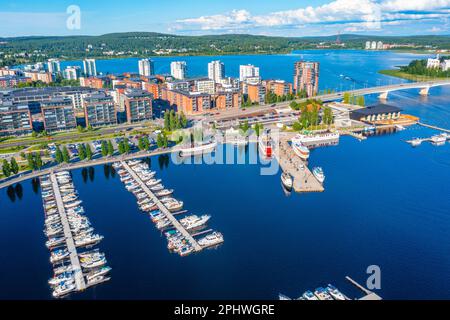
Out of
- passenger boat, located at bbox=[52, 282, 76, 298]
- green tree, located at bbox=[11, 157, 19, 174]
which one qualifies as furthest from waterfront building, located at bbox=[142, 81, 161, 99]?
passenger boat, located at bbox=[52, 282, 76, 298]

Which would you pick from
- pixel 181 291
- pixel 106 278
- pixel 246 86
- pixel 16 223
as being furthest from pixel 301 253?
pixel 246 86

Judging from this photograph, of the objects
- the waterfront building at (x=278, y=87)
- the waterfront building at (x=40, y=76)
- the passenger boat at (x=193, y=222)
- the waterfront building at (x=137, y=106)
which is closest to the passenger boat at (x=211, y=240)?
the passenger boat at (x=193, y=222)

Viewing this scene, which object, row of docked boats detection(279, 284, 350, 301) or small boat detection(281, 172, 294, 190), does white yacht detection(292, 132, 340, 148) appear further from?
row of docked boats detection(279, 284, 350, 301)

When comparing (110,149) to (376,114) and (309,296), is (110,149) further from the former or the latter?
(376,114)

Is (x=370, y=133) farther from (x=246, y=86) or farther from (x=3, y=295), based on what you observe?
(x=3, y=295)

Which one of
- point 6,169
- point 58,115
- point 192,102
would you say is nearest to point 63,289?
point 6,169
